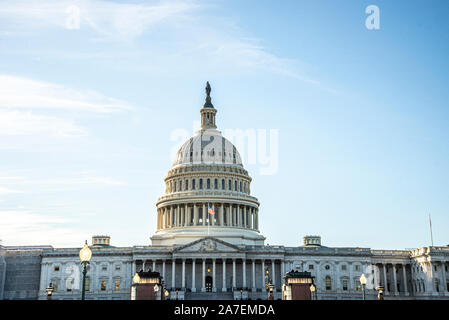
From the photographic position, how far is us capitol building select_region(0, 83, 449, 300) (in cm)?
11781

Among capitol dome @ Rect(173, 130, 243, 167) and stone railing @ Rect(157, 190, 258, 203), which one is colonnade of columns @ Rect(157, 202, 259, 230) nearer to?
stone railing @ Rect(157, 190, 258, 203)

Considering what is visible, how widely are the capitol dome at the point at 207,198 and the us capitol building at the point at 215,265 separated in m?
0.28

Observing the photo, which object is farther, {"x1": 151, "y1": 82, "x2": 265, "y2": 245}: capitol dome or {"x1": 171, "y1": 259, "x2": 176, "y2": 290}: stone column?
{"x1": 151, "y1": 82, "x2": 265, "y2": 245}: capitol dome

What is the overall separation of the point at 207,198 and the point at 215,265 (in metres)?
20.0

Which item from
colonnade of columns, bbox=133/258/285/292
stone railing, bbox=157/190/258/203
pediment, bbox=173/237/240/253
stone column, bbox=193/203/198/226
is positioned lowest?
colonnade of columns, bbox=133/258/285/292

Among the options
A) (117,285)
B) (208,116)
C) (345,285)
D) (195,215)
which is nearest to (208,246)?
(195,215)

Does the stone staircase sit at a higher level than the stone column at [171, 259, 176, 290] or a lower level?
lower

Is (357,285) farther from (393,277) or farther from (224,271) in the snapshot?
(224,271)

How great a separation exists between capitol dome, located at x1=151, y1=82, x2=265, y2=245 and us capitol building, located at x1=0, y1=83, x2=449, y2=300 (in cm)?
28

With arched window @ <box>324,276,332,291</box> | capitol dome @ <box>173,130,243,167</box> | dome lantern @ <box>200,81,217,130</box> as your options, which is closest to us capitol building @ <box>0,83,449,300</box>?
arched window @ <box>324,276,332,291</box>

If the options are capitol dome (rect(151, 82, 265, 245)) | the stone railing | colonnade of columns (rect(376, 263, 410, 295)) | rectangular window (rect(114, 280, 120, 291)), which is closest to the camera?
rectangular window (rect(114, 280, 120, 291))

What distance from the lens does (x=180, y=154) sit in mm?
146875

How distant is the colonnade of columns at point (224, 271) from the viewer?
11738 centimetres
